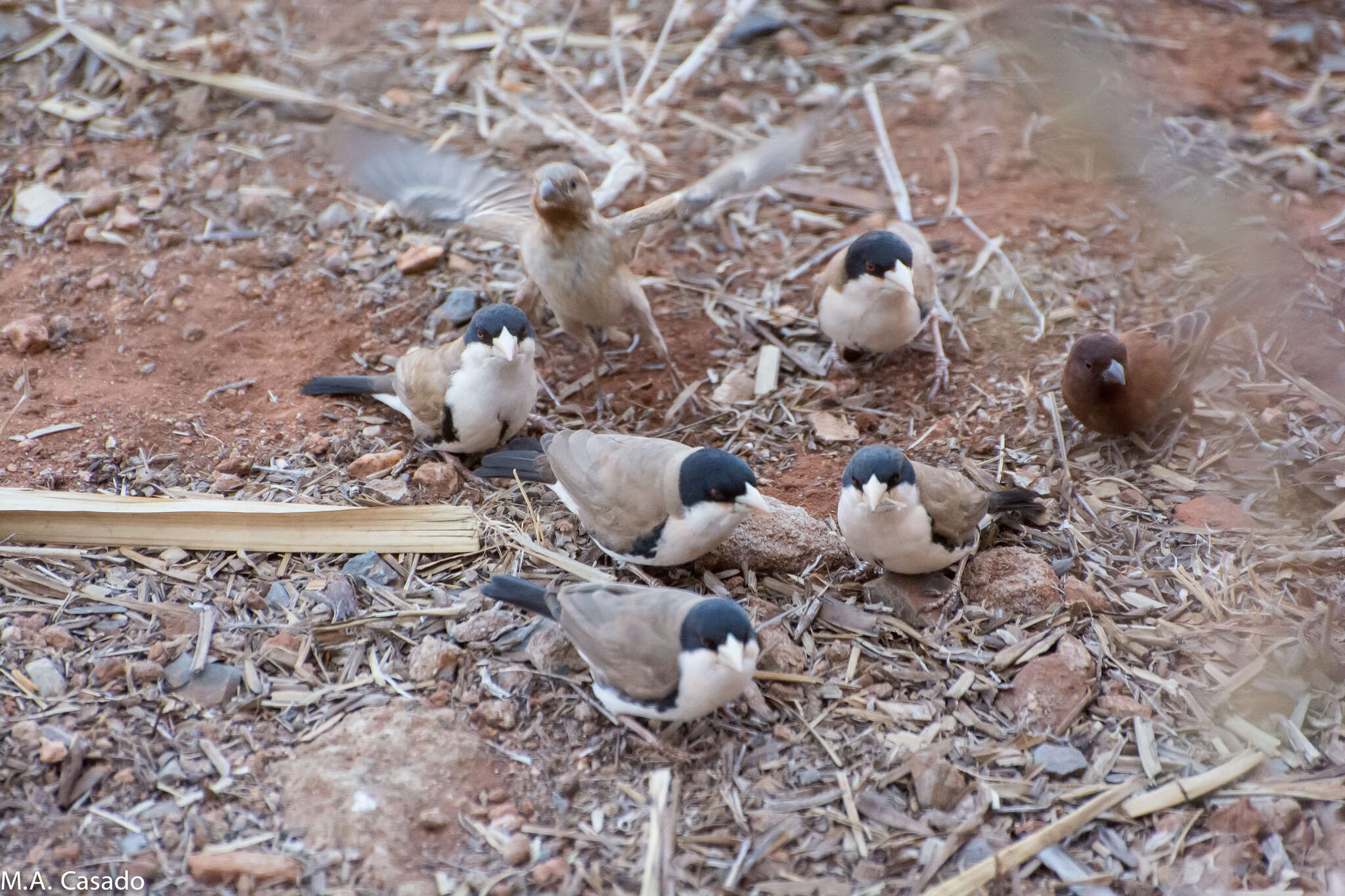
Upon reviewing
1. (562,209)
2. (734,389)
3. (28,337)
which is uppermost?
(562,209)

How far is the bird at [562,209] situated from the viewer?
5.66m

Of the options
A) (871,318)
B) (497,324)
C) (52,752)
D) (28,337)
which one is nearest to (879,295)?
(871,318)

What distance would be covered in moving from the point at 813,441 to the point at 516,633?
6.39 ft

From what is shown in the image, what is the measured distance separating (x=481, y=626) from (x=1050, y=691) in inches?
87.3

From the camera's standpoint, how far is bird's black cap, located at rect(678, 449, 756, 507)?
424 centimetres

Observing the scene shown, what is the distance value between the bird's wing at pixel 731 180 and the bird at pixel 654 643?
2.54 meters

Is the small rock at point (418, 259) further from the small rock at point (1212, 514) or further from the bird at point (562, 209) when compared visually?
the small rock at point (1212, 514)

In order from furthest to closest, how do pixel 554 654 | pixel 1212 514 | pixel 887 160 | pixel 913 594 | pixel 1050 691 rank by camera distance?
1. pixel 887 160
2. pixel 1212 514
3. pixel 913 594
4. pixel 554 654
5. pixel 1050 691

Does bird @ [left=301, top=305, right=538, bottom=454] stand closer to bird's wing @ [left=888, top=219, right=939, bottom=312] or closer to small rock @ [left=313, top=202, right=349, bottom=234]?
small rock @ [left=313, top=202, right=349, bottom=234]

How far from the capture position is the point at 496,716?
3910 millimetres

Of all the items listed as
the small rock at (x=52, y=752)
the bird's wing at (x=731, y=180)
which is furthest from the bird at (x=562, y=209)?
the small rock at (x=52, y=752)

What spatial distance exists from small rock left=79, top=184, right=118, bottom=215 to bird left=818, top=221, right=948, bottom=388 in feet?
14.5

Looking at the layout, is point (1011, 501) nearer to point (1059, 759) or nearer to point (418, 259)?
point (1059, 759)

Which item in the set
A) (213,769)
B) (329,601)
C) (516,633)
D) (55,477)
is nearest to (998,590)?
(516,633)
